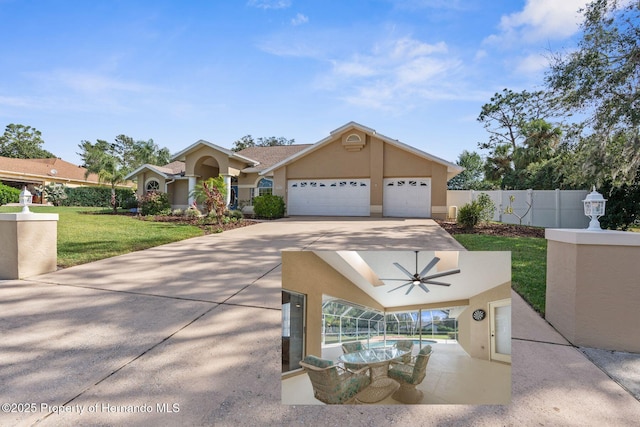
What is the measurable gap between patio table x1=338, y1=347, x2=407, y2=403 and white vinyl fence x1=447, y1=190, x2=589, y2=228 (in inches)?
578

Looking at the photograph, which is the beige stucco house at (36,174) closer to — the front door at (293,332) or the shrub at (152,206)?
the shrub at (152,206)

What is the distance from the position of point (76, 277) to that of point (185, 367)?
4015 mm

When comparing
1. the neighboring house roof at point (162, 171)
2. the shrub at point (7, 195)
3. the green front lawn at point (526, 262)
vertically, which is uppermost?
the neighboring house roof at point (162, 171)

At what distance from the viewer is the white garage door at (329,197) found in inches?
723

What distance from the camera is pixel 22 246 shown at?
17.7 feet

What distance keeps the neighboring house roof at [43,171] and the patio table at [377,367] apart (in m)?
38.1

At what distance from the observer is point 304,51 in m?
11.0

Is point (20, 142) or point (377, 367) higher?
point (20, 142)

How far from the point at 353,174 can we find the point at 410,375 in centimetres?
1690

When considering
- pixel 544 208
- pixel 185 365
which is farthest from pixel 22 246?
pixel 544 208

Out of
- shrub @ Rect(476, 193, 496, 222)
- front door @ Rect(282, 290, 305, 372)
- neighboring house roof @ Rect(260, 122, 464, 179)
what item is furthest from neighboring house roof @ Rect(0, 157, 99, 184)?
front door @ Rect(282, 290, 305, 372)

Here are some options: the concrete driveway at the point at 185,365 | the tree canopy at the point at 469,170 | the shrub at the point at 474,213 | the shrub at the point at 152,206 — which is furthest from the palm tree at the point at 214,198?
the tree canopy at the point at 469,170

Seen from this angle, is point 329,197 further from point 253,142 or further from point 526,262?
point 253,142

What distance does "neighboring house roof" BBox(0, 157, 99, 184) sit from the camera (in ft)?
98.6
